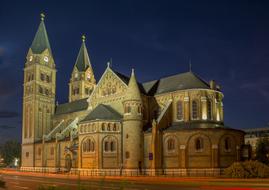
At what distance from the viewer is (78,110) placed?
9088 centimetres

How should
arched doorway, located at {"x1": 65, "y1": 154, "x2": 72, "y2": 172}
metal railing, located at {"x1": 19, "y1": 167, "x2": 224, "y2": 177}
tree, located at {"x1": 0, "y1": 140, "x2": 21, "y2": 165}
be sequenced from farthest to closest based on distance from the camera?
tree, located at {"x1": 0, "y1": 140, "x2": 21, "y2": 165} < arched doorway, located at {"x1": 65, "y1": 154, "x2": 72, "y2": 172} < metal railing, located at {"x1": 19, "y1": 167, "x2": 224, "y2": 177}

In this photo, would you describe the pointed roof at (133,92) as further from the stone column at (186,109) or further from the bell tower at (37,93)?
the bell tower at (37,93)

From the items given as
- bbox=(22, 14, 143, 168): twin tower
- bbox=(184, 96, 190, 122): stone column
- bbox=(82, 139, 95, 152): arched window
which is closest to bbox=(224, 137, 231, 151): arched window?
bbox=(184, 96, 190, 122): stone column

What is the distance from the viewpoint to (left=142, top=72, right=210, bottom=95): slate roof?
67.2 metres

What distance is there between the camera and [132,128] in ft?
210

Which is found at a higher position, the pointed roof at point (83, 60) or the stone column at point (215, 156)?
the pointed roof at point (83, 60)

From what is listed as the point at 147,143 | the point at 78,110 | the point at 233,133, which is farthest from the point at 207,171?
the point at 78,110

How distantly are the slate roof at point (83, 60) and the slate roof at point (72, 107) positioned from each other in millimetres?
16189

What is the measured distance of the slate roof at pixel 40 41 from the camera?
97.7m

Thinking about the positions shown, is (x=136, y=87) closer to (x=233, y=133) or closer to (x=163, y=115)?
(x=163, y=115)

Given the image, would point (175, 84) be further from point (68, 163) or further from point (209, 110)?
point (68, 163)

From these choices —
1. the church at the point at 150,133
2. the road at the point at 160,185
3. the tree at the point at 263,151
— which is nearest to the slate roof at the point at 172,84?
the church at the point at 150,133

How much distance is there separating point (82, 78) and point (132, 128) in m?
49.2

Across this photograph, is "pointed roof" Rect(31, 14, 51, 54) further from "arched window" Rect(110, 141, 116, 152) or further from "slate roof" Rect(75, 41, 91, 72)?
"arched window" Rect(110, 141, 116, 152)
